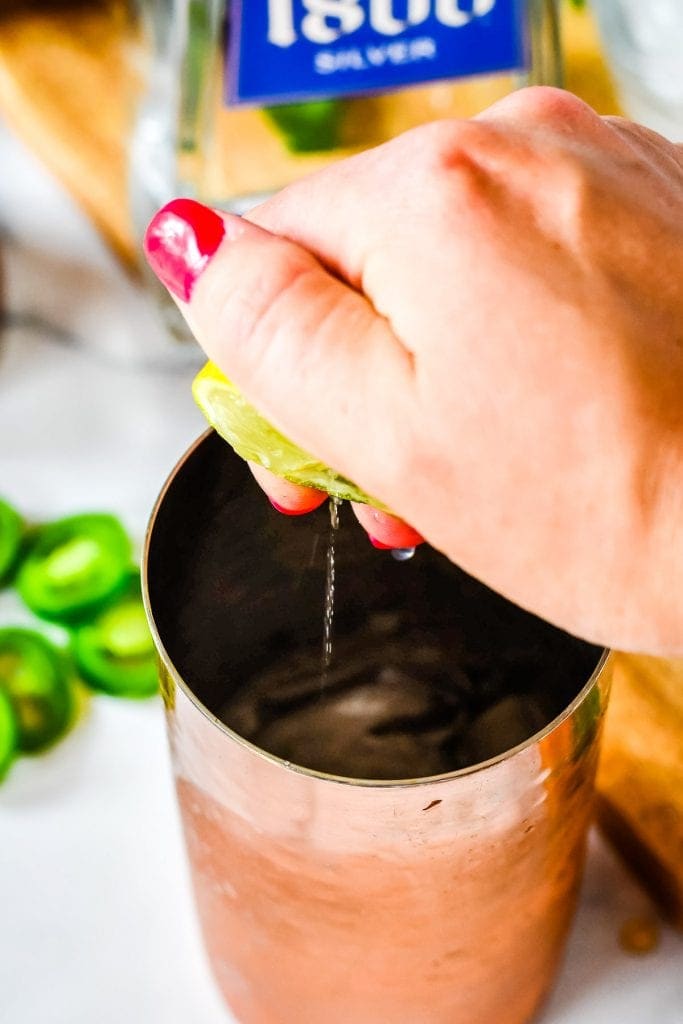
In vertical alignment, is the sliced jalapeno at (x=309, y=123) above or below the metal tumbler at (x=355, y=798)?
above

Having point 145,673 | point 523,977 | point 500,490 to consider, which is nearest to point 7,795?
point 145,673

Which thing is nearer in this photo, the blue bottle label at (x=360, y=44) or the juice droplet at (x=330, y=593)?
the juice droplet at (x=330, y=593)

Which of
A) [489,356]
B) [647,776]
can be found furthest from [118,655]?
[489,356]

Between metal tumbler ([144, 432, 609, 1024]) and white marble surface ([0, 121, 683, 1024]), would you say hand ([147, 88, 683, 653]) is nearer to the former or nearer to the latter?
metal tumbler ([144, 432, 609, 1024])

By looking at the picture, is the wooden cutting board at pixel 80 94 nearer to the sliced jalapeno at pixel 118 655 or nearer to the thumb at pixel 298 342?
the sliced jalapeno at pixel 118 655

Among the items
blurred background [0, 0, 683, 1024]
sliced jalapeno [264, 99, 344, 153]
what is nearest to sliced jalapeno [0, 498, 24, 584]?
blurred background [0, 0, 683, 1024]

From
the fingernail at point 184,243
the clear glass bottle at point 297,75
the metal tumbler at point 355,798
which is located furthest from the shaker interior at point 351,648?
the clear glass bottle at point 297,75

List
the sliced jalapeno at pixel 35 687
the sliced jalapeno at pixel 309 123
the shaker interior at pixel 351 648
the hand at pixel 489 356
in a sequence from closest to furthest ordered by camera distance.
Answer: the hand at pixel 489 356 → the shaker interior at pixel 351 648 → the sliced jalapeno at pixel 35 687 → the sliced jalapeno at pixel 309 123
